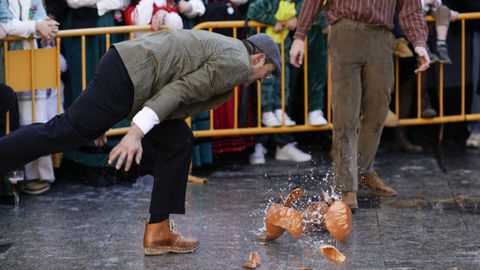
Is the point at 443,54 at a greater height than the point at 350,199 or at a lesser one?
greater

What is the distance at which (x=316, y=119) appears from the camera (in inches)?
383

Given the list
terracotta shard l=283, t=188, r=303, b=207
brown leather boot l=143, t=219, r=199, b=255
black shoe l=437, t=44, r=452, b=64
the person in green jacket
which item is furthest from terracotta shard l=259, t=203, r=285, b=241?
black shoe l=437, t=44, r=452, b=64

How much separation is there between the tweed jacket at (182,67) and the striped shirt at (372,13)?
157cm

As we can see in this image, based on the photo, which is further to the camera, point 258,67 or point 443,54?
point 443,54

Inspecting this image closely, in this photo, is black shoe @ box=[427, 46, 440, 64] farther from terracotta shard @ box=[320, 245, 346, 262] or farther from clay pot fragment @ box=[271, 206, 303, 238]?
terracotta shard @ box=[320, 245, 346, 262]

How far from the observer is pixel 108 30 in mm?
8789

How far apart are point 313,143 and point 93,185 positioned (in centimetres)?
256

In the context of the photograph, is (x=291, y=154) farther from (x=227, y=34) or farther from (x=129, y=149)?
(x=129, y=149)

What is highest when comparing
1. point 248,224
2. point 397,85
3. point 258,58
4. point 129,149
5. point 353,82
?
point 258,58

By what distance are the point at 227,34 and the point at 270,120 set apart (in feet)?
2.89

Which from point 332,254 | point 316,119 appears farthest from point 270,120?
point 332,254

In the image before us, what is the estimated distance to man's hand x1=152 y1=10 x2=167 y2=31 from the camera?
889cm

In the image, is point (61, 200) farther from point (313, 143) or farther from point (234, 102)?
point (313, 143)

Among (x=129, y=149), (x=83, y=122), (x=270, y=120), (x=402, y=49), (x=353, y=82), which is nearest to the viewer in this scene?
(x=129, y=149)
